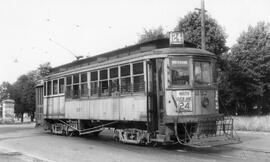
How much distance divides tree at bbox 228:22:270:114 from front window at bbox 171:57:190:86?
46.8 ft

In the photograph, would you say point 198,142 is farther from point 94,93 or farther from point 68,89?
point 68,89

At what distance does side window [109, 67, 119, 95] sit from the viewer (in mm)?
13502

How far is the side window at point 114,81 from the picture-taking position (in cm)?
1350

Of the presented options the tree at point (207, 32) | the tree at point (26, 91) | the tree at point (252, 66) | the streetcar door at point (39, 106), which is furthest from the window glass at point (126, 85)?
the tree at point (26, 91)

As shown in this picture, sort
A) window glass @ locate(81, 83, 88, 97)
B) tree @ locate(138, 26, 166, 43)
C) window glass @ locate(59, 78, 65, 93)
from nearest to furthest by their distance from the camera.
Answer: window glass @ locate(81, 83, 88, 97) < window glass @ locate(59, 78, 65, 93) < tree @ locate(138, 26, 166, 43)

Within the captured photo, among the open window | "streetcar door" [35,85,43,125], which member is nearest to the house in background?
"streetcar door" [35,85,43,125]

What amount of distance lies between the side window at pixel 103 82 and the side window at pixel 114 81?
31cm

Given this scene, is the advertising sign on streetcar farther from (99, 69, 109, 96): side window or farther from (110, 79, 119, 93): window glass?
(99, 69, 109, 96): side window

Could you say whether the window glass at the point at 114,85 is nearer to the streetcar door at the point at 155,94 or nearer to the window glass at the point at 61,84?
the streetcar door at the point at 155,94

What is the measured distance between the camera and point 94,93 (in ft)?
48.8

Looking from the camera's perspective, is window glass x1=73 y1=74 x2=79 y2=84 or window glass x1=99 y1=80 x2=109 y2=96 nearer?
window glass x1=99 y1=80 x2=109 y2=96

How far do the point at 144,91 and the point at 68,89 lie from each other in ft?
19.8

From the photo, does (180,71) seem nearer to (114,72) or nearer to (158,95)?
(158,95)

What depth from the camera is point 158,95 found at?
1169 centimetres
